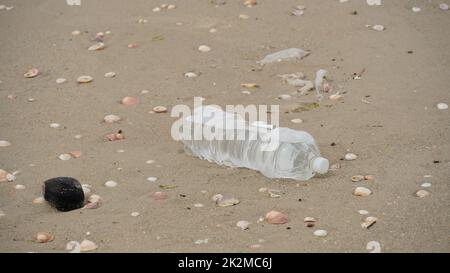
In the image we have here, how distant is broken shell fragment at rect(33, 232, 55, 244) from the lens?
302 centimetres

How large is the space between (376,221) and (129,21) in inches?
138

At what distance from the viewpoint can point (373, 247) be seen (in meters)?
2.78

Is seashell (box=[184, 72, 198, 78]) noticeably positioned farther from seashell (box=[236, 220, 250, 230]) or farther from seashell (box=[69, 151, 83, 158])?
seashell (box=[236, 220, 250, 230])

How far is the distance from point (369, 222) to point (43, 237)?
1465mm

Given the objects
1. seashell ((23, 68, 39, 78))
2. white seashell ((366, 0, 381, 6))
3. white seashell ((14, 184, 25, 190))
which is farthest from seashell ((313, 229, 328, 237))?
Result: white seashell ((366, 0, 381, 6))

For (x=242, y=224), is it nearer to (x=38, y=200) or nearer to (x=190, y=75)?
(x=38, y=200)

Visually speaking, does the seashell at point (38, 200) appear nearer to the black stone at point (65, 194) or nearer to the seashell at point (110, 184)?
the black stone at point (65, 194)

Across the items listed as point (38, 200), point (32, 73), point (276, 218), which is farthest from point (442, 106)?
point (32, 73)

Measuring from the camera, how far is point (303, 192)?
3357 mm

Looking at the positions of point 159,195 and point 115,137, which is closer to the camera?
point 159,195

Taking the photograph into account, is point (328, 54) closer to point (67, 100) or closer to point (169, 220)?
point (67, 100)

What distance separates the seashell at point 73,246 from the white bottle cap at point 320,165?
49.1 inches

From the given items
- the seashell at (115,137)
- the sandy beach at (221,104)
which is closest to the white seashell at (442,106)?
the sandy beach at (221,104)

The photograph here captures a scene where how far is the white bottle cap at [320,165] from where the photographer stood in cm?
341
